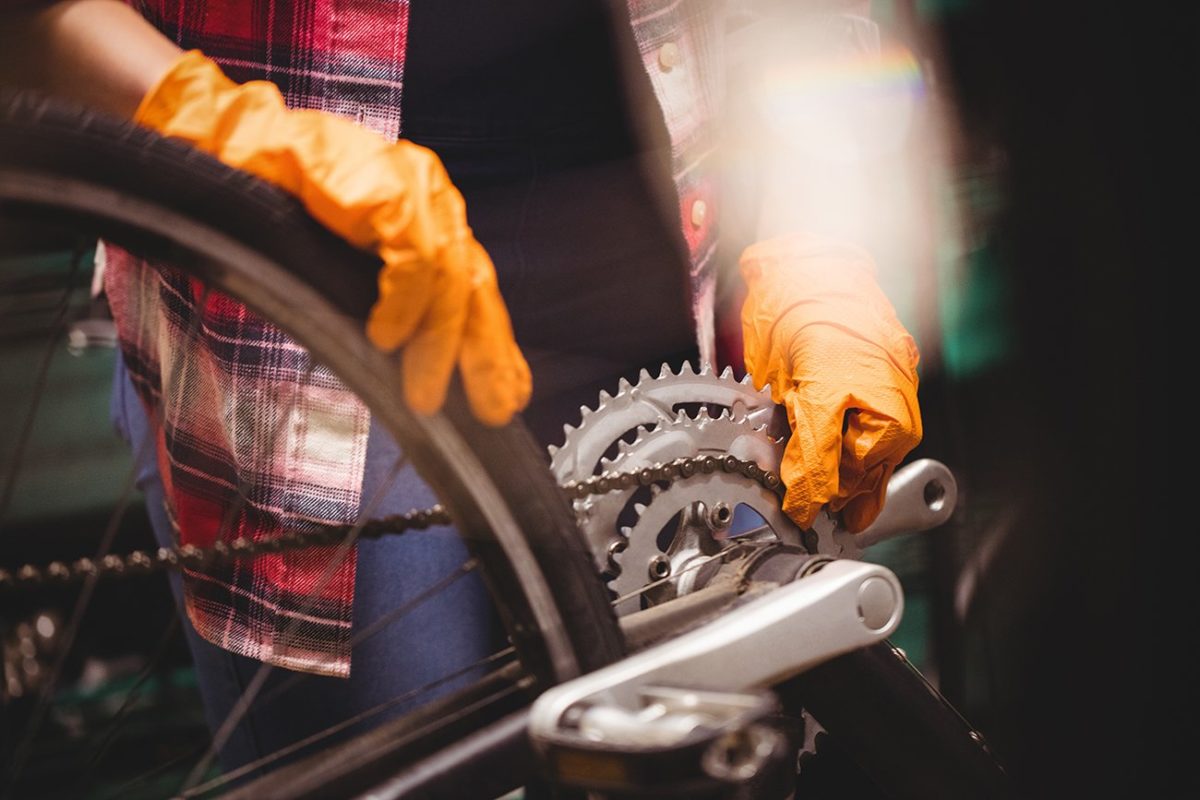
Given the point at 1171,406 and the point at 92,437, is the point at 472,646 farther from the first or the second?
the point at 92,437

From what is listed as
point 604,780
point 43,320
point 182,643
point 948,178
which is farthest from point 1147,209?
point 182,643

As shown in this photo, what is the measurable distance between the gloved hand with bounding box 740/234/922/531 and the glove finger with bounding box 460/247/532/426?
33 cm

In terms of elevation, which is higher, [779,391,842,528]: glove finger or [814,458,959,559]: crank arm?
Answer: [779,391,842,528]: glove finger

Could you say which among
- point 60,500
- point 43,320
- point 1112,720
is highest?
point 43,320

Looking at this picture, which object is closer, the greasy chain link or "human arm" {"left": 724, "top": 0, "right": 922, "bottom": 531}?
the greasy chain link

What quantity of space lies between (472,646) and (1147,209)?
32.3 inches

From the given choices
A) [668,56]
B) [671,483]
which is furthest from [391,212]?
[668,56]

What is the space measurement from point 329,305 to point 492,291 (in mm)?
79

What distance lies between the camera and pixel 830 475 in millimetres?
775

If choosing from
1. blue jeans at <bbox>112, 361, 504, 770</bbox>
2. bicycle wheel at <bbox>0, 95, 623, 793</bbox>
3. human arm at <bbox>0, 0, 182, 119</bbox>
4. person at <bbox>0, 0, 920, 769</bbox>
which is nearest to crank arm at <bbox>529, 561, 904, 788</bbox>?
bicycle wheel at <bbox>0, 95, 623, 793</bbox>

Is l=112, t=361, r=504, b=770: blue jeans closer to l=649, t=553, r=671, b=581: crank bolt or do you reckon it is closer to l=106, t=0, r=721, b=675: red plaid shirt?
l=106, t=0, r=721, b=675: red plaid shirt

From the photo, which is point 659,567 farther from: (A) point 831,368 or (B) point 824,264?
(B) point 824,264

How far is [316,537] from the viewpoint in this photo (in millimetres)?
599

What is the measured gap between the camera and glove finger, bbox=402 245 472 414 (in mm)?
488
